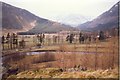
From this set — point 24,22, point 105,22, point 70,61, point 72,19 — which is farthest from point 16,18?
point 105,22

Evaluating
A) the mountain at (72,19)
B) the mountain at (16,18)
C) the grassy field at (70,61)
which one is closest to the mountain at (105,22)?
the mountain at (72,19)

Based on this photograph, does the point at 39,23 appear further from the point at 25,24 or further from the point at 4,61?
the point at 4,61

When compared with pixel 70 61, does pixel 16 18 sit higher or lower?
higher

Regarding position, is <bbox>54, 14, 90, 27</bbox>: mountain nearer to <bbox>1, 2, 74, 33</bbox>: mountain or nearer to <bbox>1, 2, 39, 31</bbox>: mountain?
<bbox>1, 2, 74, 33</bbox>: mountain

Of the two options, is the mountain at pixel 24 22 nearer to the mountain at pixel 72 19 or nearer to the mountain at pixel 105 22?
the mountain at pixel 72 19

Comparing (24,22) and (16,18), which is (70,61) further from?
(16,18)

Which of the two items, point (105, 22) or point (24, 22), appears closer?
point (105, 22)
